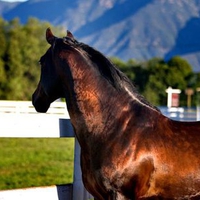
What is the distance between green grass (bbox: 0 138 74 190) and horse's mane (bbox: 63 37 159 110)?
452 centimetres

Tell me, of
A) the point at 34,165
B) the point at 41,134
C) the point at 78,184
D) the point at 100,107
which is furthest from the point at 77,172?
the point at 34,165

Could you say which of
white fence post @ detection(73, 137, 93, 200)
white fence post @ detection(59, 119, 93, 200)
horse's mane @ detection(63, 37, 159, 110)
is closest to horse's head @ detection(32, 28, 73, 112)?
horse's mane @ detection(63, 37, 159, 110)

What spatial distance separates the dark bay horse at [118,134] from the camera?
145 inches

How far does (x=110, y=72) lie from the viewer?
3.84m

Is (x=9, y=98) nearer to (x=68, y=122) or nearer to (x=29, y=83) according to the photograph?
(x=29, y=83)

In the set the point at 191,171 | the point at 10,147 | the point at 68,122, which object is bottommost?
the point at 10,147

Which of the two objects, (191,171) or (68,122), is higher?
(68,122)

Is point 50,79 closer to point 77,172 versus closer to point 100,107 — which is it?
point 100,107

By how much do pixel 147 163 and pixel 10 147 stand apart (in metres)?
10.5

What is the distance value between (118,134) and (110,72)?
0.44 meters

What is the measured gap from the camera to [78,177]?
15.0ft

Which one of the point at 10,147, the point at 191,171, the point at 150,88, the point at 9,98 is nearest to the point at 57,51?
the point at 191,171

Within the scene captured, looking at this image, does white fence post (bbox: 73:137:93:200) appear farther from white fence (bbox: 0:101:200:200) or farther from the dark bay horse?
the dark bay horse

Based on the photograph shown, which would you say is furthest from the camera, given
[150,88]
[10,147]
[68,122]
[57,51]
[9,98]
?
[150,88]
